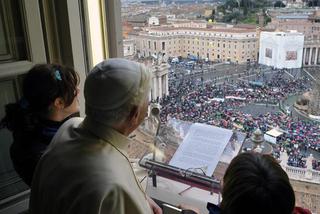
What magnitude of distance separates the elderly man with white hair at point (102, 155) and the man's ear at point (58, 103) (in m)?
0.35

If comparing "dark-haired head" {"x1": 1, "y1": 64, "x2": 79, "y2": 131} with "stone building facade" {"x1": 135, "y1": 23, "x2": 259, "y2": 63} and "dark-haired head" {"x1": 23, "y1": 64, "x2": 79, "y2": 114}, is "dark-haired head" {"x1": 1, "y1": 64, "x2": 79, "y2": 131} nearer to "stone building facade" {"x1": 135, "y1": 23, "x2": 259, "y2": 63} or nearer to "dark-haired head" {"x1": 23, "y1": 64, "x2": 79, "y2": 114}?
"dark-haired head" {"x1": 23, "y1": 64, "x2": 79, "y2": 114}

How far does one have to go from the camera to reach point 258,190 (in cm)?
65

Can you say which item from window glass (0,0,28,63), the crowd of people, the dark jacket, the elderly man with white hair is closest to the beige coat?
the elderly man with white hair

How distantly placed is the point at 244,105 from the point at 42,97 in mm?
911

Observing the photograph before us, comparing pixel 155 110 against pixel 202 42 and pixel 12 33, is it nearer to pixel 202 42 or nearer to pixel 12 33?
pixel 202 42

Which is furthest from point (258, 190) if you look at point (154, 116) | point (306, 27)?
point (306, 27)

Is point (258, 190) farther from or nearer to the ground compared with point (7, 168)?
farther from the ground

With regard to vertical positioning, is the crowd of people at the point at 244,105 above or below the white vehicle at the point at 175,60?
below

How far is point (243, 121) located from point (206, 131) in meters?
0.22

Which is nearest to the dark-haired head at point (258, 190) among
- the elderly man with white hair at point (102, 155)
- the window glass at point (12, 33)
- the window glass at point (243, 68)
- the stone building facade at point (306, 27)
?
the elderly man with white hair at point (102, 155)

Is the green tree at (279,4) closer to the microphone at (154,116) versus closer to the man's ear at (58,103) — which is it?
the microphone at (154,116)

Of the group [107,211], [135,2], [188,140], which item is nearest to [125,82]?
[107,211]

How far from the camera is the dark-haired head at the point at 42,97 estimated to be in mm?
1023

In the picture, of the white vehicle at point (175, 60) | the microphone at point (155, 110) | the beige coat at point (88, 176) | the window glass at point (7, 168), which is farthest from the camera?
the white vehicle at point (175, 60)
